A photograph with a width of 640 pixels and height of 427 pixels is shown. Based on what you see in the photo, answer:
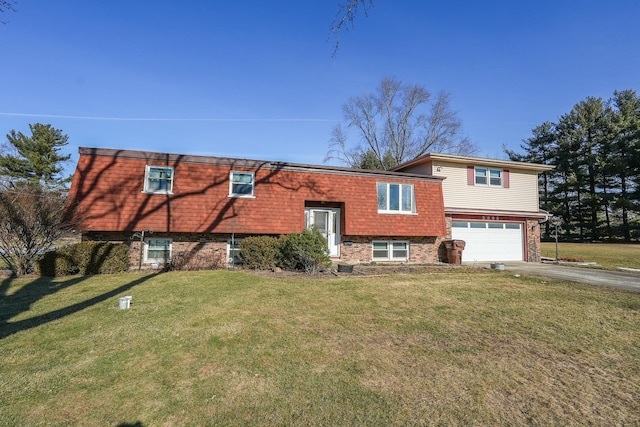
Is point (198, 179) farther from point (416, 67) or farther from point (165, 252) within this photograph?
point (416, 67)

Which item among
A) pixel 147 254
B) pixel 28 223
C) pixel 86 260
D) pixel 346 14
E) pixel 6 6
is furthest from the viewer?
pixel 147 254

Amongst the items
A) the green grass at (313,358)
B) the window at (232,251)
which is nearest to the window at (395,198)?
the window at (232,251)

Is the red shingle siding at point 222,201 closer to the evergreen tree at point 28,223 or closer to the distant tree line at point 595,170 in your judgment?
the evergreen tree at point 28,223

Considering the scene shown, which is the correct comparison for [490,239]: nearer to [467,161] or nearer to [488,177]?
[488,177]

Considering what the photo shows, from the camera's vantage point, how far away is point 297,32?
40.2ft

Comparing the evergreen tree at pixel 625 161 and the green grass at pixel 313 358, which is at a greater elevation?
the evergreen tree at pixel 625 161

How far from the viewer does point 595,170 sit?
113 feet

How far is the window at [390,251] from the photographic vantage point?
48.3 feet

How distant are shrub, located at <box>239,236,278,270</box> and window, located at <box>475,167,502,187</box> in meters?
12.8

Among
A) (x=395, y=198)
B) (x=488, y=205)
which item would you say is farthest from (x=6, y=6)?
(x=488, y=205)

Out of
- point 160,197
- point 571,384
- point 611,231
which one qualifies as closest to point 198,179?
point 160,197

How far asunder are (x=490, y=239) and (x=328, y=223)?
9.61 metres

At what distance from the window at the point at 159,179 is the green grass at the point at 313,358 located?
5076 mm

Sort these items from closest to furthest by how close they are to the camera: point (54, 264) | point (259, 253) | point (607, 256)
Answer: point (54, 264) → point (259, 253) → point (607, 256)
